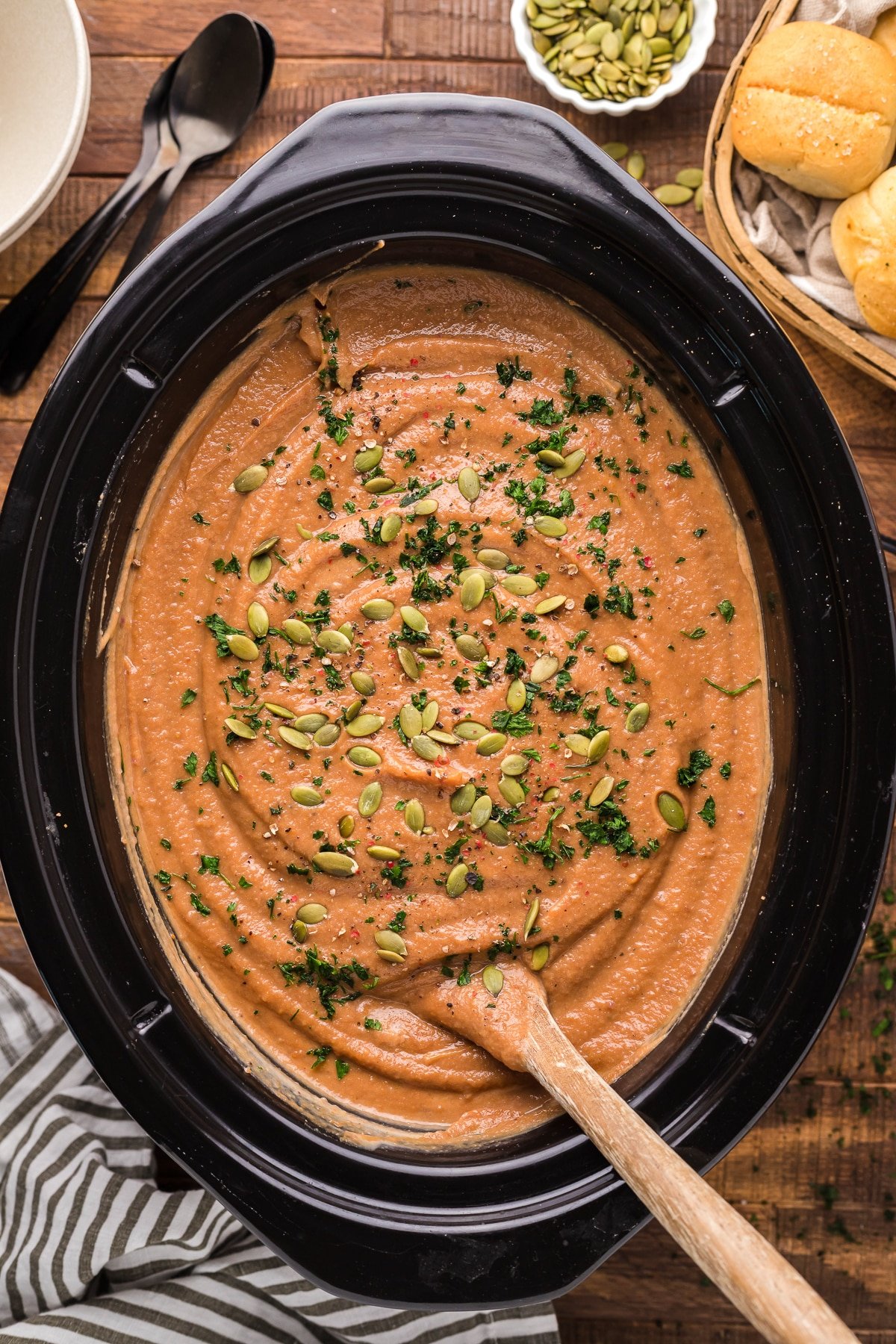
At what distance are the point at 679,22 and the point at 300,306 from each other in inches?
45.7

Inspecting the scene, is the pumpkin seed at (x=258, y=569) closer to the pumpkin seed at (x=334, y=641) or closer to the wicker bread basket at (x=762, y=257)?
the pumpkin seed at (x=334, y=641)

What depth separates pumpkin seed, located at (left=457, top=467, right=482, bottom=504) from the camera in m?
2.39

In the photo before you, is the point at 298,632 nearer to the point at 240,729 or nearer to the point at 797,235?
the point at 240,729

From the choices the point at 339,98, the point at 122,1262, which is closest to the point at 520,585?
the point at 339,98

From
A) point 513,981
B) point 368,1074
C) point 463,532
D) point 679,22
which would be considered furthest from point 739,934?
point 679,22

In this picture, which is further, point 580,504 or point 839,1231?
point 839,1231

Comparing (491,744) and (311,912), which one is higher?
(491,744)

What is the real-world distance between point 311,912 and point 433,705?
1.82 feet

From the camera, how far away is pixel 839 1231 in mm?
2729

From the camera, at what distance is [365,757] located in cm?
238

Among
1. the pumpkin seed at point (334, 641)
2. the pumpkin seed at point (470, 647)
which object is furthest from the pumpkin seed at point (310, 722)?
the pumpkin seed at point (470, 647)

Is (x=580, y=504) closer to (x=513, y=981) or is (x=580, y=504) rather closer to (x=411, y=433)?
(x=411, y=433)

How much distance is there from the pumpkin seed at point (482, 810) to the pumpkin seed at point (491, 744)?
10 centimetres

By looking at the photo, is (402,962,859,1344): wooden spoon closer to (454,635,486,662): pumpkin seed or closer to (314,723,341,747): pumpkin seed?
(314,723,341,747): pumpkin seed
